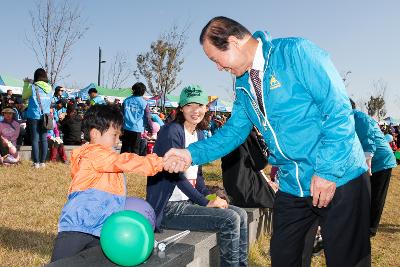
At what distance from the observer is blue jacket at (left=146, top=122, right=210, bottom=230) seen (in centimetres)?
388

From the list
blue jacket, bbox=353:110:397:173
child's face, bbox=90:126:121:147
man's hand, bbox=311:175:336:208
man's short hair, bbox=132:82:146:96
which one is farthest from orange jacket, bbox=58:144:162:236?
man's short hair, bbox=132:82:146:96

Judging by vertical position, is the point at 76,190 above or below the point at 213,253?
above

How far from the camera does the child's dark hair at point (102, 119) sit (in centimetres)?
337

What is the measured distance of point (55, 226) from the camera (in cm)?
547

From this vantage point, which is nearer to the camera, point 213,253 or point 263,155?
point 213,253

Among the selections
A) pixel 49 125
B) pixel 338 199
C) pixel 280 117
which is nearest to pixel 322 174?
pixel 338 199

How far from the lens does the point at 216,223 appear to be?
3982 mm

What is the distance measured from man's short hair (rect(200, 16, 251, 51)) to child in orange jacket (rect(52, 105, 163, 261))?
1.06 meters

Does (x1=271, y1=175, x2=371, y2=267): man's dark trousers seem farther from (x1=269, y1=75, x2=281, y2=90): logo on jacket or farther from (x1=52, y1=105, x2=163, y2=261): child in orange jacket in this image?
(x1=52, y1=105, x2=163, y2=261): child in orange jacket

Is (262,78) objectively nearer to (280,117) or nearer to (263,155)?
(280,117)

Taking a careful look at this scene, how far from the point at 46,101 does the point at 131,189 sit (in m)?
3.18

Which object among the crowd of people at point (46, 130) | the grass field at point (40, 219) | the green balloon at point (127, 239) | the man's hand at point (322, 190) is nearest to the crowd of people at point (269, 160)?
the man's hand at point (322, 190)

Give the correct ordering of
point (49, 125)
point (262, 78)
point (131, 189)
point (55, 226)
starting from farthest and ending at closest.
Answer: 1. point (49, 125)
2. point (131, 189)
3. point (55, 226)
4. point (262, 78)

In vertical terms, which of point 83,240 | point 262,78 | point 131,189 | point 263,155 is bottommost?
point 131,189
